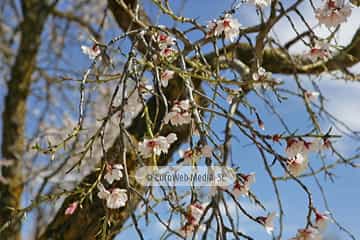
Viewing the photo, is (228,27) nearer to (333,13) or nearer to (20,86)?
(333,13)

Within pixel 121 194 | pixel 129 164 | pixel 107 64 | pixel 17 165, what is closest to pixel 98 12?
pixel 17 165

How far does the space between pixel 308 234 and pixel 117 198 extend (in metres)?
0.42

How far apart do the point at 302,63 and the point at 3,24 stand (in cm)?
217

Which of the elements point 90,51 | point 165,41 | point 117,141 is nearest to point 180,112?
point 165,41

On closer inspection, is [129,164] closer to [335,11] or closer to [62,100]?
[335,11]

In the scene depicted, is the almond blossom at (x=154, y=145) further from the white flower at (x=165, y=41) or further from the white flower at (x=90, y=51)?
the white flower at (x=90, y=51)

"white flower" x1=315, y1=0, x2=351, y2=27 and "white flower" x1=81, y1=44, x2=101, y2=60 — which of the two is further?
"white flower" x1=81, y1=44, x2=101, y2=60

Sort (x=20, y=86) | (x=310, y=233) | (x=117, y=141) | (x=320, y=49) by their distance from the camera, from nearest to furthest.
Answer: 1. (x=310, y=233)
2. (x=320, y=49)
3. (x=117, y=141)
4. (x=20, y=86)

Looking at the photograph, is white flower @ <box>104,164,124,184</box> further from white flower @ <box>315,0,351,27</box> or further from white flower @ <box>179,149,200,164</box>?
white flower @ <box>315,0,351,27</box>

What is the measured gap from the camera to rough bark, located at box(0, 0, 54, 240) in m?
3.16

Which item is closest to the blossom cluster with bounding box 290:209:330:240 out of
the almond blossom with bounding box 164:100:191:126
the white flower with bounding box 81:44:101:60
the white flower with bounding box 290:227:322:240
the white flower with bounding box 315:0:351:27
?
the white flower with bounding box 290:227:322:240

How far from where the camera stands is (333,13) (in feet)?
4.30

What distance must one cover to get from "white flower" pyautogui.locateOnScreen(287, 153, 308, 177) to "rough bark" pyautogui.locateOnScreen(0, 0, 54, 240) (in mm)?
2099

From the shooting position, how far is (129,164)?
2.15 meters
